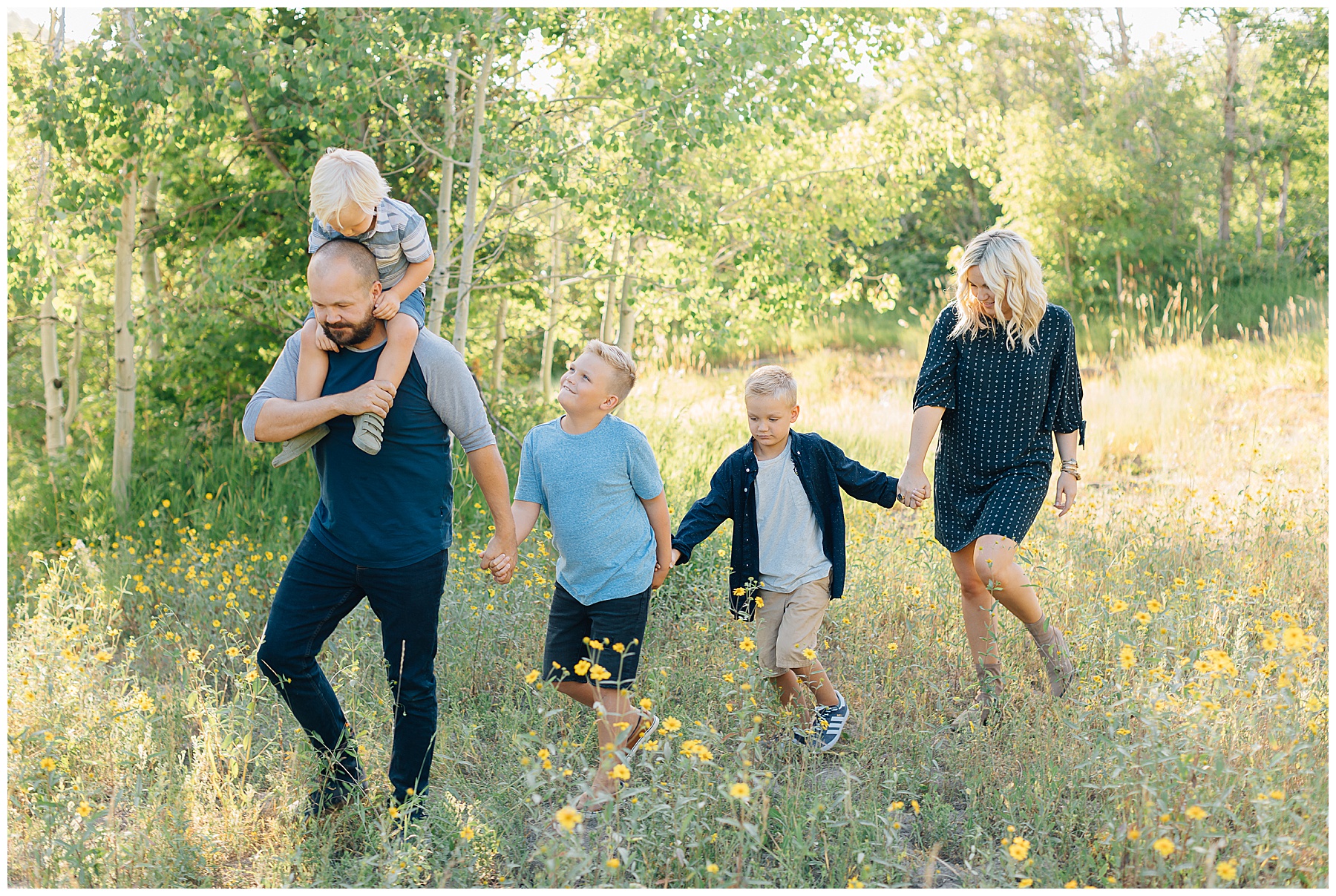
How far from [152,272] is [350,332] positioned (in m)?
6.34

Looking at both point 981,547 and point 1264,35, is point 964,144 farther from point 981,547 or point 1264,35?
point 1264,35

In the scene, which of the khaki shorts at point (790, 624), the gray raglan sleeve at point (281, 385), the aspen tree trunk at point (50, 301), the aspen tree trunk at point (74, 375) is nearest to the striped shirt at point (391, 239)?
the gray raglan sleeve at point (281, 385)

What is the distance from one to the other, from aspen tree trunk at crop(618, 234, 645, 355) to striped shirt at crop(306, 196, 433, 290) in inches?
174

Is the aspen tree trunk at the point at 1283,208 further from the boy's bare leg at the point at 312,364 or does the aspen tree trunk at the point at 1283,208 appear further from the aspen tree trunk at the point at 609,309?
the boy's bare leg at the point at 312,364

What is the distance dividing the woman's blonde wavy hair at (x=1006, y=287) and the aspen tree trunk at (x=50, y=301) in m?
4.93

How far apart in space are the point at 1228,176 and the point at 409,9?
52.1 ft

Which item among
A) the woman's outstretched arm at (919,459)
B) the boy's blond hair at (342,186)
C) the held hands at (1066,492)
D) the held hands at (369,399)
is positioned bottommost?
the held hands at (1066,492)

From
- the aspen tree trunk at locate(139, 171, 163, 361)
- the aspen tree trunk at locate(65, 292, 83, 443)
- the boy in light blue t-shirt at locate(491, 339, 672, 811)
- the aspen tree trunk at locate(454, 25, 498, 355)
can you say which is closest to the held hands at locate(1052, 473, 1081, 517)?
the boy in light blue t-shirt at locate(491, 339, 672, 811)

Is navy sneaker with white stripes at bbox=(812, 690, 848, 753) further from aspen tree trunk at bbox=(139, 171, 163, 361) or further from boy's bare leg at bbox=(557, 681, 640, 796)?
aspen tree trunk at bbox=(139, 171, 163, 361)

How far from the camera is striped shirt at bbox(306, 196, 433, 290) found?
282 centimetres

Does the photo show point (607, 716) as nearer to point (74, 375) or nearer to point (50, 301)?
point (50, 301)

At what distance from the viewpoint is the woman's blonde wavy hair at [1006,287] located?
335 centimetres

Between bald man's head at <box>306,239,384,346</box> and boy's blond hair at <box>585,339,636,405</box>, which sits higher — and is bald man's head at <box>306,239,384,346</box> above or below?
above

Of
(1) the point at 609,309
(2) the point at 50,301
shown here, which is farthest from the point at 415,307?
(2) the point at 50,301
